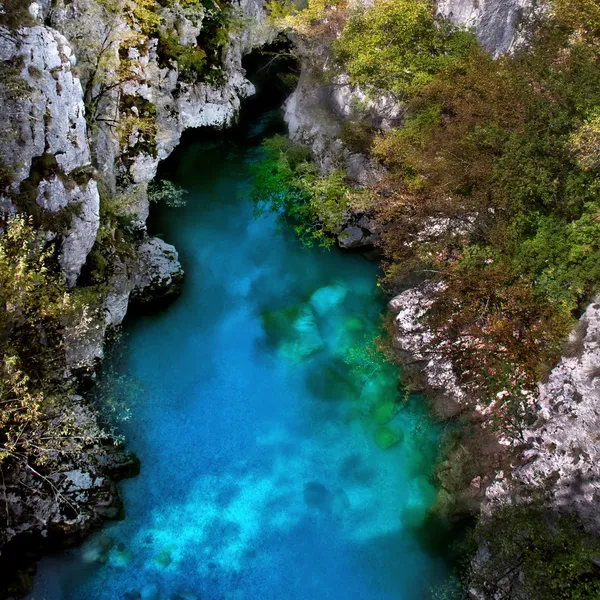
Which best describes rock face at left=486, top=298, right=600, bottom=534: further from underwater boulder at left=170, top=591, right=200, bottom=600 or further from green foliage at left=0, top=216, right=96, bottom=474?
green foliage at left=0, top=216, right=96, bottom=474

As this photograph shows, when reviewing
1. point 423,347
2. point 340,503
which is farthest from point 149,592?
point 423,347

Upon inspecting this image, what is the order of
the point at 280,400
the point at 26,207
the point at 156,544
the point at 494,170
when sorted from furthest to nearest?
the point at 280,400 < the point at 494,170 < the point at 156,544 < the point at 26,207

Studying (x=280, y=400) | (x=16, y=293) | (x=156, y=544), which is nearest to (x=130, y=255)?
(x=16, y=293)

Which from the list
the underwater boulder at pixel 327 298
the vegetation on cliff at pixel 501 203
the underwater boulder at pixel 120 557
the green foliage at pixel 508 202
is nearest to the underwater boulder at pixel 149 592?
the underwater boulder at pixel 120 557

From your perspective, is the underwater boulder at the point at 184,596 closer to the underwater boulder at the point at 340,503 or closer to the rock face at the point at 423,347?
the underwater boulder at the point at 340,503

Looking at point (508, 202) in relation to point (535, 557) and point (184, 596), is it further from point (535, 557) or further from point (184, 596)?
point (184, 596)

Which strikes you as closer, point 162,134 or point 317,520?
point 317,520

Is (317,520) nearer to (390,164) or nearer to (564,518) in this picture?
(564,518)
